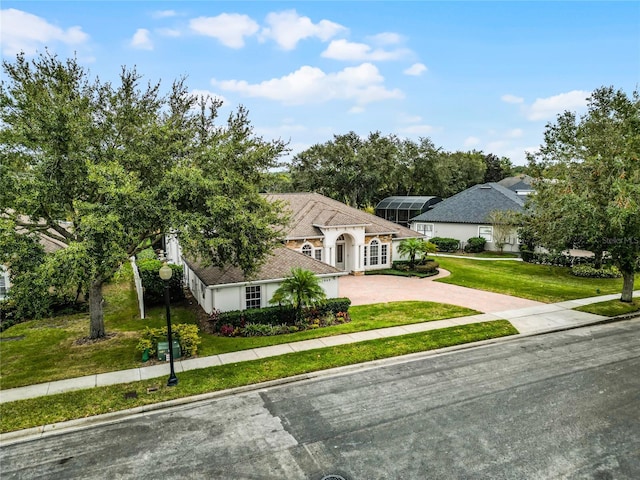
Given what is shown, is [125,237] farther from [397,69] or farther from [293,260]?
[397,69]

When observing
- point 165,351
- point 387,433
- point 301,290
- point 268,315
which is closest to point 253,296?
point 268,315

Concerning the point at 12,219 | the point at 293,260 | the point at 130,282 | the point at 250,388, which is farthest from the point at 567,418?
the point at 130,282

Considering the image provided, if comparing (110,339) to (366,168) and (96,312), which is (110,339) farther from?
(366,168)

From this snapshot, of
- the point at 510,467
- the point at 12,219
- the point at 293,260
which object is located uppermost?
the point at 12,219

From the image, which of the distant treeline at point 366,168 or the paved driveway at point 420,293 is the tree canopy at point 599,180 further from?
the distant treeline at point 366,168

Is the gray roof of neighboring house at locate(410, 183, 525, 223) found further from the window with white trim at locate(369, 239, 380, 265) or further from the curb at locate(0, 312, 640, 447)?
the curb at locate(0, 312, 640, 447)

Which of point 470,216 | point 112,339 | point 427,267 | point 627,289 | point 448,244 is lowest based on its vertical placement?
point 112,339
